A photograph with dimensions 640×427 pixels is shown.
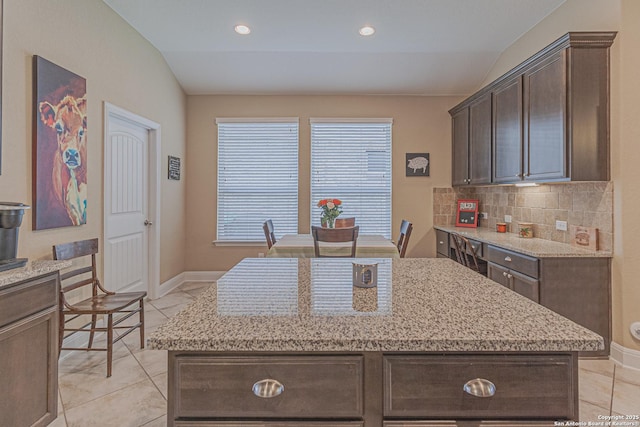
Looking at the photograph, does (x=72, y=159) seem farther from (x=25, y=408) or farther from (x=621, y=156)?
(x=621, y=156)

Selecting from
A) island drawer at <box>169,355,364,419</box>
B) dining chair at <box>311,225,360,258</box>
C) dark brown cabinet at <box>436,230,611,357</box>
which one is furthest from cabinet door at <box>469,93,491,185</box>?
island drawer at <box>169,355,364,419</box>

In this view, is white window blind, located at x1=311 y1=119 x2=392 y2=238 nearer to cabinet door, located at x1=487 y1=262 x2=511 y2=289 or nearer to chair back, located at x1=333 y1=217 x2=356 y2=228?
chair back, located at x1=333 y1=217 x2=356 y2=228

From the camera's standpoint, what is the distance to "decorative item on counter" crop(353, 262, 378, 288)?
1.27 m

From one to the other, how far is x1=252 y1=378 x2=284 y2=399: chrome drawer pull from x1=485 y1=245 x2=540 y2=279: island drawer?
246cm

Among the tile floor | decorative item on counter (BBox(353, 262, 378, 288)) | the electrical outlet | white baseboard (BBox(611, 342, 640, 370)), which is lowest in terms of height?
the tile floor

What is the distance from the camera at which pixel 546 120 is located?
2760 millimetres

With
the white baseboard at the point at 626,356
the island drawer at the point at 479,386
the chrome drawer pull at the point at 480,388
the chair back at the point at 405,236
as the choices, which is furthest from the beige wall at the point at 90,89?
the white baseboard at the point at 626,356

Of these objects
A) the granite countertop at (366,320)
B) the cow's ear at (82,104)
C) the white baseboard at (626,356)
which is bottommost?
the white baseboard at (626,356)

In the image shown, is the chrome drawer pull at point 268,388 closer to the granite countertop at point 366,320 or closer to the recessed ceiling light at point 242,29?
the granite countertop at point 366,320

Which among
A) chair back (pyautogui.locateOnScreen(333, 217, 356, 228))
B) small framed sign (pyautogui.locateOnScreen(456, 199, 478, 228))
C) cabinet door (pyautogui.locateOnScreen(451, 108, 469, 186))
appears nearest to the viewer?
chair back (pyautogui.locateOnScreen(333, 217, 356, 228))

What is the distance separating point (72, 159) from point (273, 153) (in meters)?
2.57

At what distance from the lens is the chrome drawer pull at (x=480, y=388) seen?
81 centimetres

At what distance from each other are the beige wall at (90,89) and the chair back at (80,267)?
3.6 inches

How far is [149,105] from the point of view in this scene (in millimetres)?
3809
